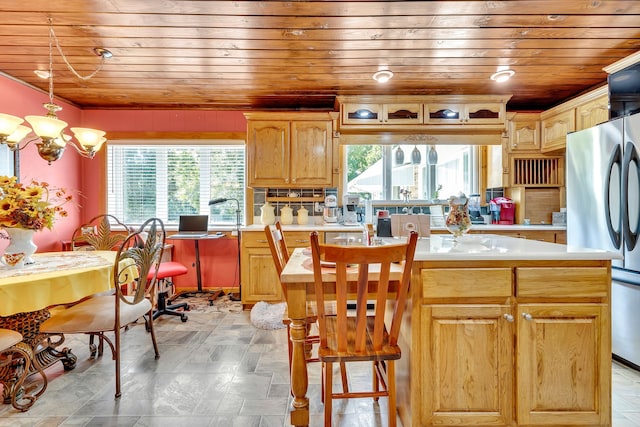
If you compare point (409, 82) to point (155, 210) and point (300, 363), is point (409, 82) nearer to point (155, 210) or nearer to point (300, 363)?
point (300, 363)

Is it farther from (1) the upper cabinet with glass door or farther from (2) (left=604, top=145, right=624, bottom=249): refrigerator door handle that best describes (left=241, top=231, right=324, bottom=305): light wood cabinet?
(2) (left=604, top=145, right=624, bottom=249): refrigerator door handle

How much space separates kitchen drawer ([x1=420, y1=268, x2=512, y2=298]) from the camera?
1.50 m

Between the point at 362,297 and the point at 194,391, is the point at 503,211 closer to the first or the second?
the point at 362,297

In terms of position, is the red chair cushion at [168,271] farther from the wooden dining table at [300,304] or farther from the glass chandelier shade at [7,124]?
the wooden dining table at [300,304]

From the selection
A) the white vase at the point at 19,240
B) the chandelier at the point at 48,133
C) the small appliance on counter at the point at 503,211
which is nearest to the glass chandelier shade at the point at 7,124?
the chandelier at the point at 48,133

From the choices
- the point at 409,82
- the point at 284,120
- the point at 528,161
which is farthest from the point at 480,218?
the point at 284,120

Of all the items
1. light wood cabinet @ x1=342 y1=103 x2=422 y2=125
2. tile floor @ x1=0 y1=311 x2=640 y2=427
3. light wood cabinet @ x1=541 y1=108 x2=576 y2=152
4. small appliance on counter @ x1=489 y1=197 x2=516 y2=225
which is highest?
light wood cabinet @ x1=342 y1=103 x2=422 y2=125

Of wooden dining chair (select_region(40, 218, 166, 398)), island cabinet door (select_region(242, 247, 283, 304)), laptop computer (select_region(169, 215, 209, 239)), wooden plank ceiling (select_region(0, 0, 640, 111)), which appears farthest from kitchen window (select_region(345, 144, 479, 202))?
wooden dining chair (select_region(40, 218, 166, 398))

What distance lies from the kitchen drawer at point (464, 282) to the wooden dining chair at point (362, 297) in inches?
5.6

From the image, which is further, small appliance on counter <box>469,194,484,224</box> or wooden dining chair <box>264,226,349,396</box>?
small appliance on counter <box>469,194,484,224</box>

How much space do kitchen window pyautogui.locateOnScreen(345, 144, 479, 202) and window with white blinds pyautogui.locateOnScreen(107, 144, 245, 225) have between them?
1.51 meters

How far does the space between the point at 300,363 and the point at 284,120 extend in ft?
9.52

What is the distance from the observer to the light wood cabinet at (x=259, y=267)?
142 inches

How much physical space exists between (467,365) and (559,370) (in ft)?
1.39
